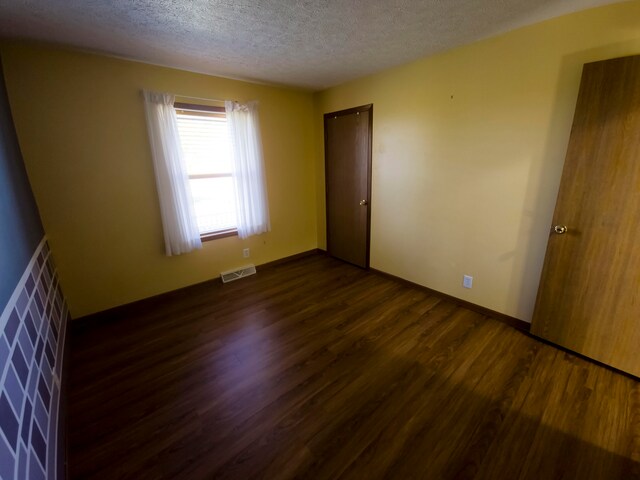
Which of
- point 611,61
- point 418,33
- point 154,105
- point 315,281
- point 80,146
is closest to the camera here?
point 611,61

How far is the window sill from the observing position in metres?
3.08

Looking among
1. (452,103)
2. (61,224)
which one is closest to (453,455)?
(452,103)

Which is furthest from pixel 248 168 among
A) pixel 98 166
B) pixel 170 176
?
pixel 98 166

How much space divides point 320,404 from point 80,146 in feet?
9.05

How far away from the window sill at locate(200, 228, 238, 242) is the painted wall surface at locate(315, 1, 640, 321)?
69.7 inches

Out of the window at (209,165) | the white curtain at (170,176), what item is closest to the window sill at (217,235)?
the window at (209,165)

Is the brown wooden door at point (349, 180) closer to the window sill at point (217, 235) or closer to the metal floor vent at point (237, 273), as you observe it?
the metal floor vent at point (237, 273)

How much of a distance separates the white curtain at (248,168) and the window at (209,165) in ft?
0.26

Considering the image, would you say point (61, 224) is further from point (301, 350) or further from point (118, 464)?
point (301, 350)

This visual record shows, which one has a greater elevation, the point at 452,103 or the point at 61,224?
the point at 452,103

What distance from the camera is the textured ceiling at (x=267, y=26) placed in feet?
5.21

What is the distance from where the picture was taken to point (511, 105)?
205cm

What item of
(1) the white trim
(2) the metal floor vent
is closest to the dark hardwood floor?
(2) the metal floor vent

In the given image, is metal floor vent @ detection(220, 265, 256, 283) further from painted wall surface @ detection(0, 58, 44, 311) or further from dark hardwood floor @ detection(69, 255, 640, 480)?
painted wall surface @ detection(0, 58, 44, 311)
